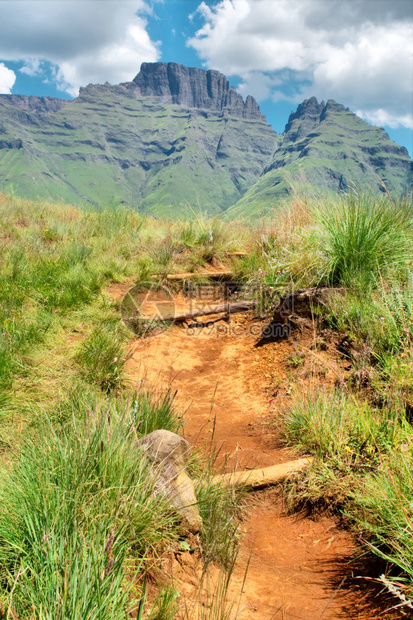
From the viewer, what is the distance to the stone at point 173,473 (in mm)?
1962

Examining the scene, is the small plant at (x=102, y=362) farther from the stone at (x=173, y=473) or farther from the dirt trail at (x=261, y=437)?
the stone at (x=173, y=473)

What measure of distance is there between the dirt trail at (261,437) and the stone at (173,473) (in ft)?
0.79

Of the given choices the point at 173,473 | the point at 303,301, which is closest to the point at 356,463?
the point at 173,473

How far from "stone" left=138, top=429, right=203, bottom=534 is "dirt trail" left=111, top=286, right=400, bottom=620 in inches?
9.5

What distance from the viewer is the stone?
1.96 metres

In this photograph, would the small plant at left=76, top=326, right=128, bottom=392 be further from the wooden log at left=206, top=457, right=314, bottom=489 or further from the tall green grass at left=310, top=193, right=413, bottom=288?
the tall green grass at left=310, top=193, right=413, bottom=288

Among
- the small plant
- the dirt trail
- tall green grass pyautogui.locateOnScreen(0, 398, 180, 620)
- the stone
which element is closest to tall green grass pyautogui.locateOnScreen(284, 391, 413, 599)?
the dirt trail

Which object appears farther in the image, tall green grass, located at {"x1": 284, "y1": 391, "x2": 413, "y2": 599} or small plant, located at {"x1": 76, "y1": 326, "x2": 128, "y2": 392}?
small plant, located at {"x1": 76, "y1": 326, "x2": 128, "y2": 392}

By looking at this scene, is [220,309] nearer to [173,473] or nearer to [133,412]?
[133,412]

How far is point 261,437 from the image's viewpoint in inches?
139

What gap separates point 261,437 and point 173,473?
1553mm

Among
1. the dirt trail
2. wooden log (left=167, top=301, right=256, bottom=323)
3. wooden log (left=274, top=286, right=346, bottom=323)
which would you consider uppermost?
wooden log (left=274, top=286, right=346, bottom=323)

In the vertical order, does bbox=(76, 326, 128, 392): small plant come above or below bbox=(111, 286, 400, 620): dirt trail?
above

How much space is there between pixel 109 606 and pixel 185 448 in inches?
48.1
